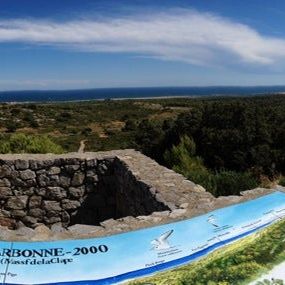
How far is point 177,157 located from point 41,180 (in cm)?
399

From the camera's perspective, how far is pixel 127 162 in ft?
25.9

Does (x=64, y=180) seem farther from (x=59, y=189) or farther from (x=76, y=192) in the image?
(x=76, y=192)

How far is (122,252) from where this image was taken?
3682 millimetres

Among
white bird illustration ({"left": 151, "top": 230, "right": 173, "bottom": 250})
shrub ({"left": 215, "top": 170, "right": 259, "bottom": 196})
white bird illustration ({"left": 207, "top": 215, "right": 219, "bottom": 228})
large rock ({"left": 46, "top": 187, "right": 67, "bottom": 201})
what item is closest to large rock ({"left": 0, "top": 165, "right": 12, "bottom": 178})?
large rock ({"left": 46, "top": 187, "right": 67, "bottom": 201})

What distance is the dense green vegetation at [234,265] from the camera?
3371mm

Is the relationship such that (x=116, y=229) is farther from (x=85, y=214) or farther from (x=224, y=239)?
(x=85, y=214)

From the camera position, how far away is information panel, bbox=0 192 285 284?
11.0 ft

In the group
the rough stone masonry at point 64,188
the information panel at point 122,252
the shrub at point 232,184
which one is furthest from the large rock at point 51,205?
the information panel at point 122,252

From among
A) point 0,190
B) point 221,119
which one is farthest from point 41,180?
point 221,119

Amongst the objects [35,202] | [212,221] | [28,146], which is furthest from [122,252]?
[28,146]

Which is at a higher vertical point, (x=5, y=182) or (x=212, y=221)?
(x=212, y=221)

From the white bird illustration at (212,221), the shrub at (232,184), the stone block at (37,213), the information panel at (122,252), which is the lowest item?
the stone block at (37,213)

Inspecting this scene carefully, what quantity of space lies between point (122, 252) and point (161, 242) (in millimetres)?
359

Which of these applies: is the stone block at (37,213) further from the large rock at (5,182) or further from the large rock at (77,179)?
the large rock at (77,179)
